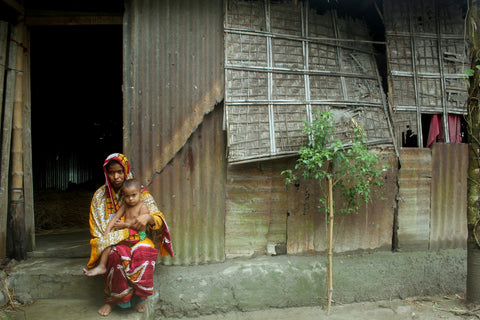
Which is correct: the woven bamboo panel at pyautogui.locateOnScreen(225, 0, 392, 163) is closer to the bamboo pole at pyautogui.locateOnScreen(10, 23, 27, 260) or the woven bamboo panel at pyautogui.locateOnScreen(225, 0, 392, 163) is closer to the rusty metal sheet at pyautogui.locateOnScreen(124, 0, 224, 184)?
the rusty metal sheet at pyautogui.locateOnScreen(124, 0, 224, 184)

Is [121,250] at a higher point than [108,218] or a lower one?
lower

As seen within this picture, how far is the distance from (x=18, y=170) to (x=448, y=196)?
5598 millimetres

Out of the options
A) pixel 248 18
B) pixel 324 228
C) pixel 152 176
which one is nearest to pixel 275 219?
pixel 324 228

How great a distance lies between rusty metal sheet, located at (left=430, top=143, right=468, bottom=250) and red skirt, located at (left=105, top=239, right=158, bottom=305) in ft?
12.5

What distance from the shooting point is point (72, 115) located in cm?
1046

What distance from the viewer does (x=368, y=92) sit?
423 cm

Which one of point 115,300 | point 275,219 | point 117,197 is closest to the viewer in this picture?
point 115,300

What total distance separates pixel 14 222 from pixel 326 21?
4580 millimetres

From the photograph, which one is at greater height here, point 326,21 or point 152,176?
point 326,21

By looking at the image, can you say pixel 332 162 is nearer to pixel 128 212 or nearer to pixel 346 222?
pixel 346 222

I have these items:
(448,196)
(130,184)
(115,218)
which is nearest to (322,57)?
(448,196)

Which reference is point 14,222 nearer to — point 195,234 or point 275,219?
point 195,234

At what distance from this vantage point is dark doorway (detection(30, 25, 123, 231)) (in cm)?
604

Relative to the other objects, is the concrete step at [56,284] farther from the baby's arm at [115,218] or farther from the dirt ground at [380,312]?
the dirt ground at [380,312]
